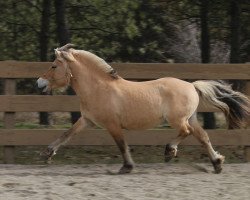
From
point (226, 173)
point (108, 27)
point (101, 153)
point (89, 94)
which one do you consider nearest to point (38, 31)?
point (108, 27)

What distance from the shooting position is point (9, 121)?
8.27 m

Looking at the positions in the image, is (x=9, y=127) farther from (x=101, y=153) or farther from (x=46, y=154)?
(x=101, y=153)

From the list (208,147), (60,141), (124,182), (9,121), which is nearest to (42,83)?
(60,141)

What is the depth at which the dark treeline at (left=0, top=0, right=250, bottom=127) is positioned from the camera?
11.1 meters

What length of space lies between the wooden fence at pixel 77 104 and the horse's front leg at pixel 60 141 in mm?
777

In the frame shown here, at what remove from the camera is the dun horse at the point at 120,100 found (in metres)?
7.32

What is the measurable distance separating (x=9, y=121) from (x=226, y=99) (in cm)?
321

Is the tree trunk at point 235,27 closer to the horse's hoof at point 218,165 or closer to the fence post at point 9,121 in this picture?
the horse's hoof at point 218,165

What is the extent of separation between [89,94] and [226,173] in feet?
7.02

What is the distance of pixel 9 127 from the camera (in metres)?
8.27

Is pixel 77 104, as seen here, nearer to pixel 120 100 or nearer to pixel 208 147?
pixel 120 100

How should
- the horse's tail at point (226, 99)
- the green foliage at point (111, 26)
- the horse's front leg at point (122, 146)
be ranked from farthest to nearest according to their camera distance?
1. the green foliage at point (111, 26)
2. the horse's tail at point (226, 99)
3. the horse's front leg at point (122, 146)

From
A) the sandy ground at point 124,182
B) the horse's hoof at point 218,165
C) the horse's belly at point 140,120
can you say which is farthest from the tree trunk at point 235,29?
the horse's belly at point 140,120

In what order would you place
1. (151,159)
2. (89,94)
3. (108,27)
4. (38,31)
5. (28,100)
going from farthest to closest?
(38,31), (108,27), (151,159), (28,100), (89,94)
